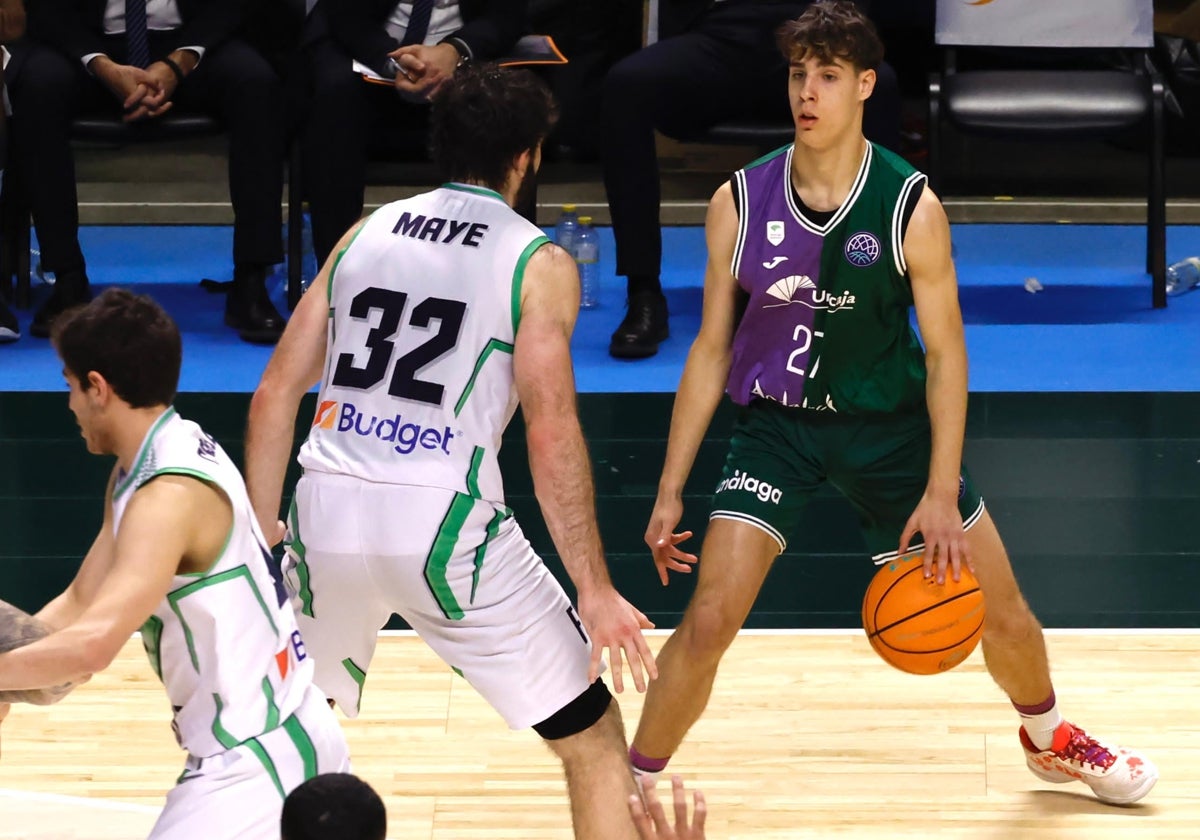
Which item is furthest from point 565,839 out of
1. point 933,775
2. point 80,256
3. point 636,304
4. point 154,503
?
point 80,256

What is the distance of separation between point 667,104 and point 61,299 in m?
2.58

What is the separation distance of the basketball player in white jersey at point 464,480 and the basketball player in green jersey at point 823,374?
48 cm

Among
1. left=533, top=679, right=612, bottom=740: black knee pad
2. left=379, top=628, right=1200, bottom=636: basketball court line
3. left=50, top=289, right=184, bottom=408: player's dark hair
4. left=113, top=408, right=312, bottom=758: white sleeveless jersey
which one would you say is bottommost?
left=379, top=628, right=1200, bottom=636: basketball court line

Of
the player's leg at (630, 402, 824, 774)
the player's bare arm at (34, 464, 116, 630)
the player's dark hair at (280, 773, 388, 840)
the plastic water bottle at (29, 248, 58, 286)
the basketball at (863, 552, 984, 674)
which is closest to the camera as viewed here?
the player's dark hair at (280, 773, 388, 840)

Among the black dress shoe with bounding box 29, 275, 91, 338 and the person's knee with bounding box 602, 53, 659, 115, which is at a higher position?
the person's knee with bounding box 602, 53, 659, 115

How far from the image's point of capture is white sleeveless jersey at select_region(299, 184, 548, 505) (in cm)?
330

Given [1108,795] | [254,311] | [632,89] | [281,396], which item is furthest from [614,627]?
[254,311]

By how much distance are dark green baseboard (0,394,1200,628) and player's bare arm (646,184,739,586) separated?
4.06 ft

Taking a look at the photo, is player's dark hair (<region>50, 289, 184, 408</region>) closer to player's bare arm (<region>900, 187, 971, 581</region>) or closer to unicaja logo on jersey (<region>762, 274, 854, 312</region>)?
unicaja logo on jersey (<region>762, 274, 854, 312</region>)

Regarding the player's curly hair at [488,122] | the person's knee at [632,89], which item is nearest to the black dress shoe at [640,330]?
the person's knee at [632,89]

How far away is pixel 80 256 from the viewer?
736cm

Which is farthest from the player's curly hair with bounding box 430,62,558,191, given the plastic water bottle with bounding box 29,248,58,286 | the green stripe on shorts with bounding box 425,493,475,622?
the plastic water bottle with bounding box 29,248,58,286

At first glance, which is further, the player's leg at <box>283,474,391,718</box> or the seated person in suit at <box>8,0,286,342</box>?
the seated person in suit at <box>8,0,286,342</box>

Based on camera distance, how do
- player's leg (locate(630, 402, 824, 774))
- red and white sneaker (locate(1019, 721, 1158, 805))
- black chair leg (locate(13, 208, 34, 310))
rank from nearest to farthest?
player's leg (locate(630, 402, 824, 774)), red and white sneaker (locate(1019, 721, 1158, 805)), black chair leg (locate(13, 208, 34, 310))
